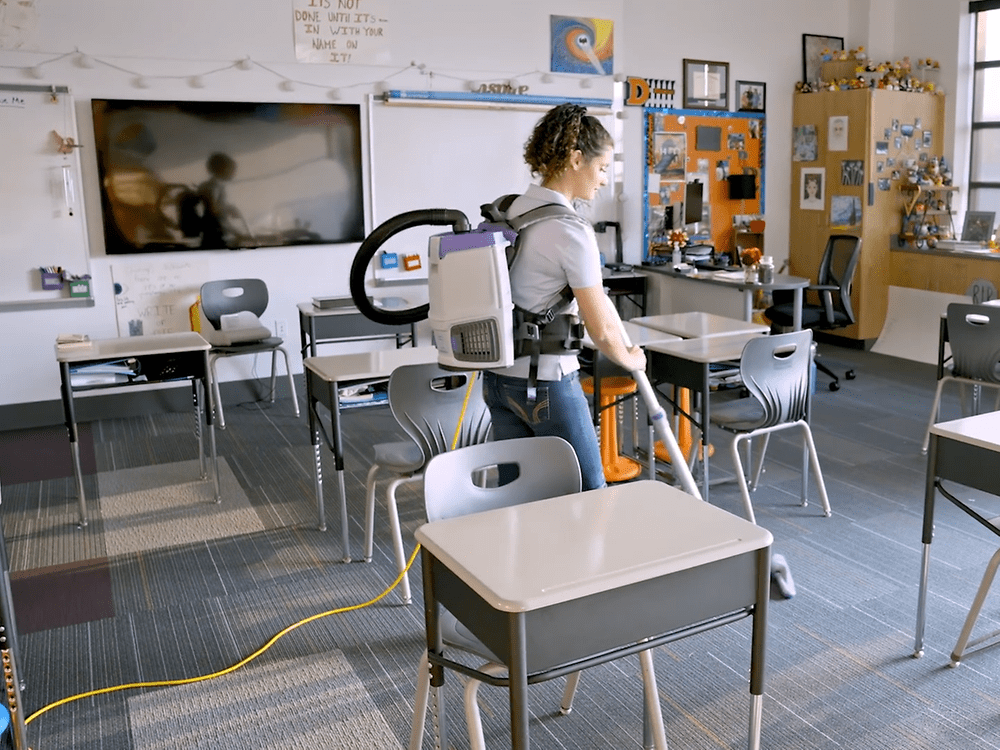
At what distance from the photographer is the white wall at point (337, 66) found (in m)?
5.34

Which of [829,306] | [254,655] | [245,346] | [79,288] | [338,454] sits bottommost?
[254,655]

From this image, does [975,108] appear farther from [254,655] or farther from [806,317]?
[254,655]

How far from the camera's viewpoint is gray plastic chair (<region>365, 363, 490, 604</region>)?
304 cm

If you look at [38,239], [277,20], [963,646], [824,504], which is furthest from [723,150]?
[963,646]

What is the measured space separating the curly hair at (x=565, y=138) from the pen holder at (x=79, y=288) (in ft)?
12.8

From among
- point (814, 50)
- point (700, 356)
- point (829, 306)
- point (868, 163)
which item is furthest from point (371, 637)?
point (814, 50)

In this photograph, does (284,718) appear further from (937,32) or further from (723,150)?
(937,32)

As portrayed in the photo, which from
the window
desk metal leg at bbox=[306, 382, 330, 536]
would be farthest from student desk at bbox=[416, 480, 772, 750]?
the window

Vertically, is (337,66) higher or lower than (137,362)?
higher

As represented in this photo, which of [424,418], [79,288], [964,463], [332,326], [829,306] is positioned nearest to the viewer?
[964,463]

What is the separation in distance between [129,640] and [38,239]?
10.9ft

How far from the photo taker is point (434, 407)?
3.12 m

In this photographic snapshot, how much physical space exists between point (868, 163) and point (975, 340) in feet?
10.7

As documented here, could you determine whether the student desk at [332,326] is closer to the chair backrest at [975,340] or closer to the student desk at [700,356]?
the student desk at [700,356]
